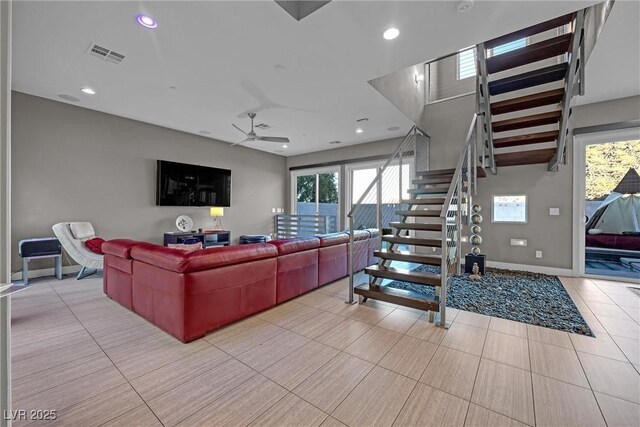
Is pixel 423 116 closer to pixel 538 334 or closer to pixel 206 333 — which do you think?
pixel 538 334

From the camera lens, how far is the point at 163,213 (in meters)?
5.76

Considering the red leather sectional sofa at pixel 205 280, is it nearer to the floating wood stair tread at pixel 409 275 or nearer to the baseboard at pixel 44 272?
the floating wood stair tread at pixel 409 275

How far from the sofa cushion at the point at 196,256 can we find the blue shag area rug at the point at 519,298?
211 cm

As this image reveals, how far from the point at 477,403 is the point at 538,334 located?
1.36 meters

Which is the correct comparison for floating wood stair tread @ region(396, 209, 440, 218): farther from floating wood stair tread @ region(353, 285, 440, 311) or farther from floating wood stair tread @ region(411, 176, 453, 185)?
floating wood stair tread @ region(411, 176, 453, 185)

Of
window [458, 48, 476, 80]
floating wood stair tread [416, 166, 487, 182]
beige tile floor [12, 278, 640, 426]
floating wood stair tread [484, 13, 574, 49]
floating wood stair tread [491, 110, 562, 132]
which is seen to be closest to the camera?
beige tile floor [12, 278, 640, 426]

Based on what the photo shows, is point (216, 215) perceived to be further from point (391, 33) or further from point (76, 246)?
point (391, 33)

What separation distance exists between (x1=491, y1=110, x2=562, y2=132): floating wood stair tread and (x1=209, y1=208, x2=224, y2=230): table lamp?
18.2 ft

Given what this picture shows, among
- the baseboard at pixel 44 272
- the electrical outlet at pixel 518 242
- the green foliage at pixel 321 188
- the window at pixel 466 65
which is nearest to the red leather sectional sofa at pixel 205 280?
the baseboard at pixel 44 272

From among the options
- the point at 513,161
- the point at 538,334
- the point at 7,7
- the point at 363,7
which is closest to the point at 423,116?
the point at 513,161

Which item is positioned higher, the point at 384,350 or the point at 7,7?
the point at 7,7

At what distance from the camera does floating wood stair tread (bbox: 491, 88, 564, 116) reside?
3447 millimetres

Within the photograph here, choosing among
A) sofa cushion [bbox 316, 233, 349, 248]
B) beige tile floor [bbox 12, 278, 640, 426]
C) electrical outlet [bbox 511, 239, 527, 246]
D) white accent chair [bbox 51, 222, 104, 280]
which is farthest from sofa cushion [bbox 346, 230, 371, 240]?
white accent chair [bbox 51, 222, 104, 280]

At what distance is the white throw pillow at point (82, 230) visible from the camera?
4266mm
